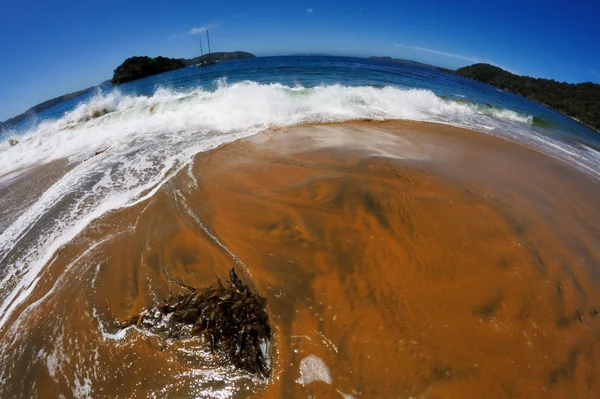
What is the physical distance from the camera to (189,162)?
7035mm

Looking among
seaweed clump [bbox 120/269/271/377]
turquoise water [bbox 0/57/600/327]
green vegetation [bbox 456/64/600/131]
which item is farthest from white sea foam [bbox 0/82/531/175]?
green vegetation [bbox 456/64/600/131]

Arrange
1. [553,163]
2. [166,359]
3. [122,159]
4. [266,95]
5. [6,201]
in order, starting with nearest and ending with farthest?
[166,359] → [6,201] → [122,159] → [553,163] → [266,95]

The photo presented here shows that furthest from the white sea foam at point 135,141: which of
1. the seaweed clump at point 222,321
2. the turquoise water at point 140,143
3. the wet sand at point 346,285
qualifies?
the seaweed clump at point 222,321

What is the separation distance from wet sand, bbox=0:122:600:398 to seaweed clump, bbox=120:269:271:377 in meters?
0.12

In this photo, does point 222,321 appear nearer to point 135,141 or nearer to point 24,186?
point 24,186

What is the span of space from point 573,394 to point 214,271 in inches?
162

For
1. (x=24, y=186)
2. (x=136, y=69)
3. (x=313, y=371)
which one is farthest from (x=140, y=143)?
(x=136, y=69)

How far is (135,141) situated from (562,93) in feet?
173

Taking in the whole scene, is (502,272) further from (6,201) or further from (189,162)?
(6,201)

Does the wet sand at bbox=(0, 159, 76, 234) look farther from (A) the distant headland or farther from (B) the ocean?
(A) the distant headland

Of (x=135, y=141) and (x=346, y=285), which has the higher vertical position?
(x=135, y=141)

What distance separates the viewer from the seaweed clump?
2.75 metres

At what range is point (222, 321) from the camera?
2957 mm

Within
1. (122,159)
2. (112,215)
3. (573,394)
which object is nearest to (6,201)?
(122,159)
